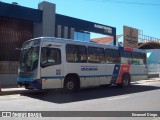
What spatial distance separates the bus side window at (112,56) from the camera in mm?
19583

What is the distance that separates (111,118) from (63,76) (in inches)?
277

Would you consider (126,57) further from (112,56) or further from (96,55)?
(96,55)

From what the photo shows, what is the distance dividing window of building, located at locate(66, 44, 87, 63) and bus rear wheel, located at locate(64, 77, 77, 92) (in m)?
1.06

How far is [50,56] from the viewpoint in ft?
50.3

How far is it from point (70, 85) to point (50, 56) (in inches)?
85.2

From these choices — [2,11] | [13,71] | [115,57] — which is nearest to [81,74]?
[115,57]

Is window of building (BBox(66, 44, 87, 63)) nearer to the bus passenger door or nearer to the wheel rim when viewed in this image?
the bus passenger door

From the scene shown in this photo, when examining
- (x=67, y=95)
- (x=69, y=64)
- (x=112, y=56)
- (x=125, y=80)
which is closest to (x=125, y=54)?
(x=112, y=56)

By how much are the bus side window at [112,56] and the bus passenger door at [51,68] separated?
4.68m

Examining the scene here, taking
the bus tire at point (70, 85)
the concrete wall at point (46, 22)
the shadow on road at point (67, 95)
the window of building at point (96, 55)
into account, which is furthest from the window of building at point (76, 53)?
the concrete wall at point (46, 22)

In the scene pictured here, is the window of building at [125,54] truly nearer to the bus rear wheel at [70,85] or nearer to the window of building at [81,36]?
the bus rear wheel at [70,85]

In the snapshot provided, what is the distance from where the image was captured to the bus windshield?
15.1 metres

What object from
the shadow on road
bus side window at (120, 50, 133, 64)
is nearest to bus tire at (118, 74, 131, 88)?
bus side window at (120, 50, 133, 64)

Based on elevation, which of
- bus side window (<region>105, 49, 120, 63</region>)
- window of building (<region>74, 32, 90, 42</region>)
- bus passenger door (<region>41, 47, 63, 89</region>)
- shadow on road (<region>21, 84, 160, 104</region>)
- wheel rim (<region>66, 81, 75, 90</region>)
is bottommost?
shadow on road (<region>21, 84, 160, 104</region>)
